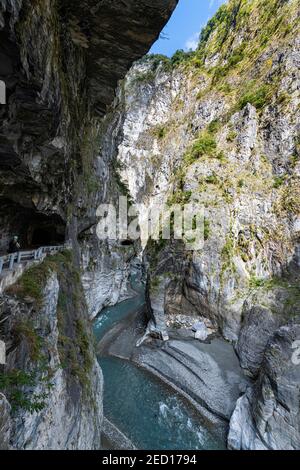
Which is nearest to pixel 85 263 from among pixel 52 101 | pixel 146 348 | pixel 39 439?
pixel 146 348

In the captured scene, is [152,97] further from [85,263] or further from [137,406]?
[137,406]

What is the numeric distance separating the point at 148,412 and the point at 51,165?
624 inches

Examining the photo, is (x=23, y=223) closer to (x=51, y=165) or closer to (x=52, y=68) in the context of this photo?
(x=51, y=165)

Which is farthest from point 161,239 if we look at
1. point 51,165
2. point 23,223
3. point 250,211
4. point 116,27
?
point 116,27

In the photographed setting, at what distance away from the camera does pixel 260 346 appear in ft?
66.7

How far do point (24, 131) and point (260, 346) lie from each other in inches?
834

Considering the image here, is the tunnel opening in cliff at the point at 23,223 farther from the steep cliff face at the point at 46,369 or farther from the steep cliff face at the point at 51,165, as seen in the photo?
the steep cliff face at the point at 46,369

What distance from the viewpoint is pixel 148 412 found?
16.1m

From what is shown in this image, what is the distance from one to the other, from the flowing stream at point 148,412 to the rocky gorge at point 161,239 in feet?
3.35

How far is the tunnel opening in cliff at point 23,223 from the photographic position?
1703cm

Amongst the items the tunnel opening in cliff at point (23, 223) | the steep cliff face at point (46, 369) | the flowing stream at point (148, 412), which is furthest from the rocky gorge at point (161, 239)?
the flowing stream at point (148, 412)

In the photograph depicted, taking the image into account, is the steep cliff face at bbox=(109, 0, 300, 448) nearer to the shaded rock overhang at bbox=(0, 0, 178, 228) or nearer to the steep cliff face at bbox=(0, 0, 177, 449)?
the steep cliff face at bbox=(0, 0, 177, 449)
